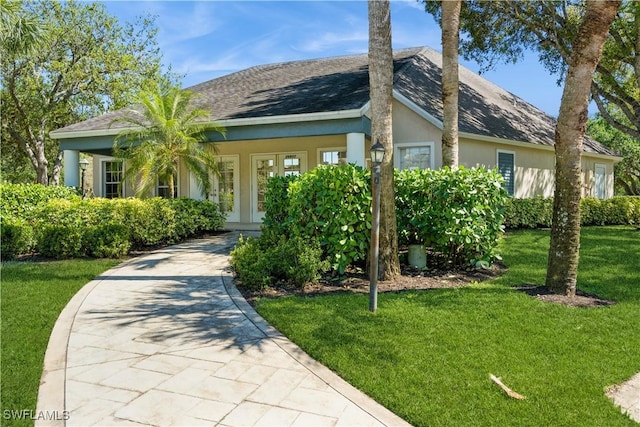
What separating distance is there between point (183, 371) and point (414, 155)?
9.73 m

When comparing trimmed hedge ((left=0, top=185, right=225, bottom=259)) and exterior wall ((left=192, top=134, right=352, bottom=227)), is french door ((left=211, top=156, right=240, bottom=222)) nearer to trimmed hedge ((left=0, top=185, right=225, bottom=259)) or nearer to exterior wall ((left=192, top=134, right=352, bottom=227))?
exterior wall ((left=192, top=134, right=352, bottom=227))

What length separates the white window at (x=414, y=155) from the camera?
12.1 meters

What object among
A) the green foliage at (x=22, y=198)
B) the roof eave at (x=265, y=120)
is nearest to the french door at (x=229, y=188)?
the roof eave at (x=265, y=120)

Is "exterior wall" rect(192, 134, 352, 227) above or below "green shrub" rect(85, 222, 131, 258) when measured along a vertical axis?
above

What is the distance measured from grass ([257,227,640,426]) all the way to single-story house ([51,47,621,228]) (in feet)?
18.0

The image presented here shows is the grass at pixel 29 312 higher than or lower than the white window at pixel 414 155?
lower

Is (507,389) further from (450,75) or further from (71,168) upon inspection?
(71,168)

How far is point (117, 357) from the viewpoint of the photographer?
4.14 metres

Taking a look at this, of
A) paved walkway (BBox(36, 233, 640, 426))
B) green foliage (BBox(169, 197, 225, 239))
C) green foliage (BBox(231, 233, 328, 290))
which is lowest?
paved walkway (BBox(36, 233, 640, 426))

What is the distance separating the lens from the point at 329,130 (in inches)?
428

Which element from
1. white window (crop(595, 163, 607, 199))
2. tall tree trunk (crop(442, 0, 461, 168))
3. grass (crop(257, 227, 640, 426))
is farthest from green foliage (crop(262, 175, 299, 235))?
white window (crop(595, 163, 607, 199))

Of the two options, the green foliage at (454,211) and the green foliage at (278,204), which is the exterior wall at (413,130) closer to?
the green foliage at (454,211)

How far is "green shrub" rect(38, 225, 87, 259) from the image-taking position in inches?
A: 357

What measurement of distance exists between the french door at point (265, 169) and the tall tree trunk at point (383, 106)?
7591 mm
